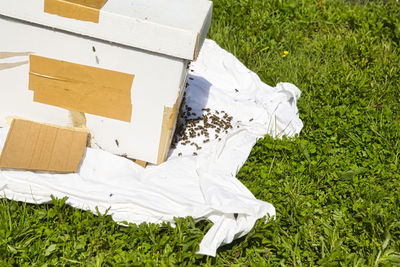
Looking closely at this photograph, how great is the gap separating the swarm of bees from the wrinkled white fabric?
0.06 meters

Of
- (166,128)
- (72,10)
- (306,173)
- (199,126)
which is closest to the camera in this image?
(72,10)

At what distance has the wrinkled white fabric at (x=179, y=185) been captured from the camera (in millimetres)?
2762

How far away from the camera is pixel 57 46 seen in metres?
2.77

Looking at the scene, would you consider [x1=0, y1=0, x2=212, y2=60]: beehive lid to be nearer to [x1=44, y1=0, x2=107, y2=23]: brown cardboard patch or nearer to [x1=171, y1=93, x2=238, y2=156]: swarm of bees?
[x1=44, y1=0, x2=107, y2=23]: brown cardboard patch

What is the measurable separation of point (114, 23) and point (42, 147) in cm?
97

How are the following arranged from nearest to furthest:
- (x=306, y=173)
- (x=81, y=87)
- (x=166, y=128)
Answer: (x=81, y=87) < (x=166, y=128) < (x=306, y=173)

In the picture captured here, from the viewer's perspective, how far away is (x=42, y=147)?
9.50 feet

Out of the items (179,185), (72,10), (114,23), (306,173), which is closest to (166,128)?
(179,185)

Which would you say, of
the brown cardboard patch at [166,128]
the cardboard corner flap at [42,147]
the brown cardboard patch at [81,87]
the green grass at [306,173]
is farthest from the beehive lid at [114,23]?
the green grass at [306,173]

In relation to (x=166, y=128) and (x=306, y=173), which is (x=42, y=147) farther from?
(x=306, y=173)

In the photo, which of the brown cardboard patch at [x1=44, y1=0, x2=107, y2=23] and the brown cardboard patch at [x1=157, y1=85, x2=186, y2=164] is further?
the brown cardboard patch at [x1=157, y1=85, x2=186, y2=164]

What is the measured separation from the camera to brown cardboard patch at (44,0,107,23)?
8.52ft

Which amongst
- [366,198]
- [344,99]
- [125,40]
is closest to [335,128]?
[344,99]

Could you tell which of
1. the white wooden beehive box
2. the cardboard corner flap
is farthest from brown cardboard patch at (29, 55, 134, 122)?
the cardboard corner flap
